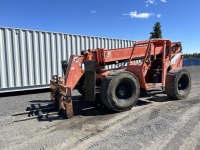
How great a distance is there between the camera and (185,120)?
5.67 m

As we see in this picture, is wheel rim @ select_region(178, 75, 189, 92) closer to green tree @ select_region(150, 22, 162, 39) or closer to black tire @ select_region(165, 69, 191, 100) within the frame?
black tire @ select_region(165, 69, 191, 100)

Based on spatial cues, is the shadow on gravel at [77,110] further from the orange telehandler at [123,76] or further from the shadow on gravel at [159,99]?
the orange telehandler at [123,76]

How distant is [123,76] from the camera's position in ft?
21.4

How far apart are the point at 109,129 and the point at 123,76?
1891 mm

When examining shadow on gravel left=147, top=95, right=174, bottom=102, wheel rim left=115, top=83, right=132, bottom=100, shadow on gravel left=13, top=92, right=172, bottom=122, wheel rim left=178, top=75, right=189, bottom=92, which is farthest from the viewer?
wheel rim left=178, top=75, right=189, bottom=92

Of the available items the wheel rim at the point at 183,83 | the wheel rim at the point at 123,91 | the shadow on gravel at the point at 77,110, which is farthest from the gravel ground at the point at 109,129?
the wheel rim at the point at 183,83

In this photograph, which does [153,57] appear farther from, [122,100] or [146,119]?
[146,119]

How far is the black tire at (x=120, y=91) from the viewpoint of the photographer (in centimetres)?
627

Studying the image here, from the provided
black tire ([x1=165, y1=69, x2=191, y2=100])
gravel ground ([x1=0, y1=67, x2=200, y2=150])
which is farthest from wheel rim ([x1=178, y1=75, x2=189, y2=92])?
gravel ground ([x1=0, y1=67, x2=200, y2=150])

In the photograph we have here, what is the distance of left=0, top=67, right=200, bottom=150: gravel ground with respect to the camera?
4301mm

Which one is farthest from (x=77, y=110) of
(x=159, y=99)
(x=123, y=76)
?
(x=159, y=99)

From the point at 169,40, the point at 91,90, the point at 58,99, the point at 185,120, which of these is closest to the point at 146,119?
the point at 185,120

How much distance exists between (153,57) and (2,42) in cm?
587

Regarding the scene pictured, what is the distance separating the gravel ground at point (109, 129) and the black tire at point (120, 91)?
0.26 meters
